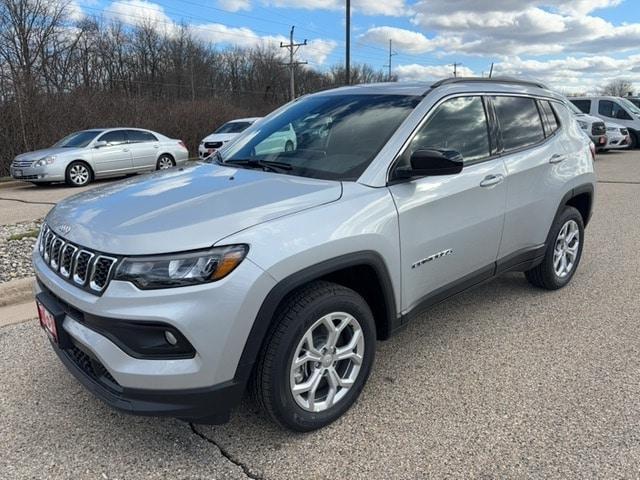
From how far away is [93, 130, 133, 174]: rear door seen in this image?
44.3 feet

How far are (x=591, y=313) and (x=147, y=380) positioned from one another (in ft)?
11.7

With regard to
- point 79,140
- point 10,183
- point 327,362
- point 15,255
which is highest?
point 79,140

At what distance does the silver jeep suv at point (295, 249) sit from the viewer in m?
2.19

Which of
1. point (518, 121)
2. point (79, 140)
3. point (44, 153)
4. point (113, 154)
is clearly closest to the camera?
point (518, 121)

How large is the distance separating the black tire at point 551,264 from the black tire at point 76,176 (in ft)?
38.4

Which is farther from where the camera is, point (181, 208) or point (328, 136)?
point (328, 136)

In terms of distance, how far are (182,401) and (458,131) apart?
244cm

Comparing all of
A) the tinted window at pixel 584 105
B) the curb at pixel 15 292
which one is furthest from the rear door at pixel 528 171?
the tinted window at pixel 584 105

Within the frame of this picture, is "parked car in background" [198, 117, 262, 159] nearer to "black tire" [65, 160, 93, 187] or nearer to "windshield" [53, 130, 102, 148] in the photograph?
"windshield" [53, 130, 102, 148]

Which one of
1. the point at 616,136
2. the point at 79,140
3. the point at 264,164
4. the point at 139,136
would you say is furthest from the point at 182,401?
the point at 616,136

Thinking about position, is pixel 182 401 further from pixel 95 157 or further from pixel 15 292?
pixel 95 157

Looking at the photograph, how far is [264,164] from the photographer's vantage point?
3.31 m

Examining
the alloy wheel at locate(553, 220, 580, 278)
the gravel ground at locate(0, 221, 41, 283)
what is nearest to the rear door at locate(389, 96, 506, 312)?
the alloy wheel at locate(553, 220, 580, 278)

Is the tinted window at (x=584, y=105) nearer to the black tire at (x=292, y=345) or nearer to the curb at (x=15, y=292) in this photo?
the curb at (x=15, y=292)
